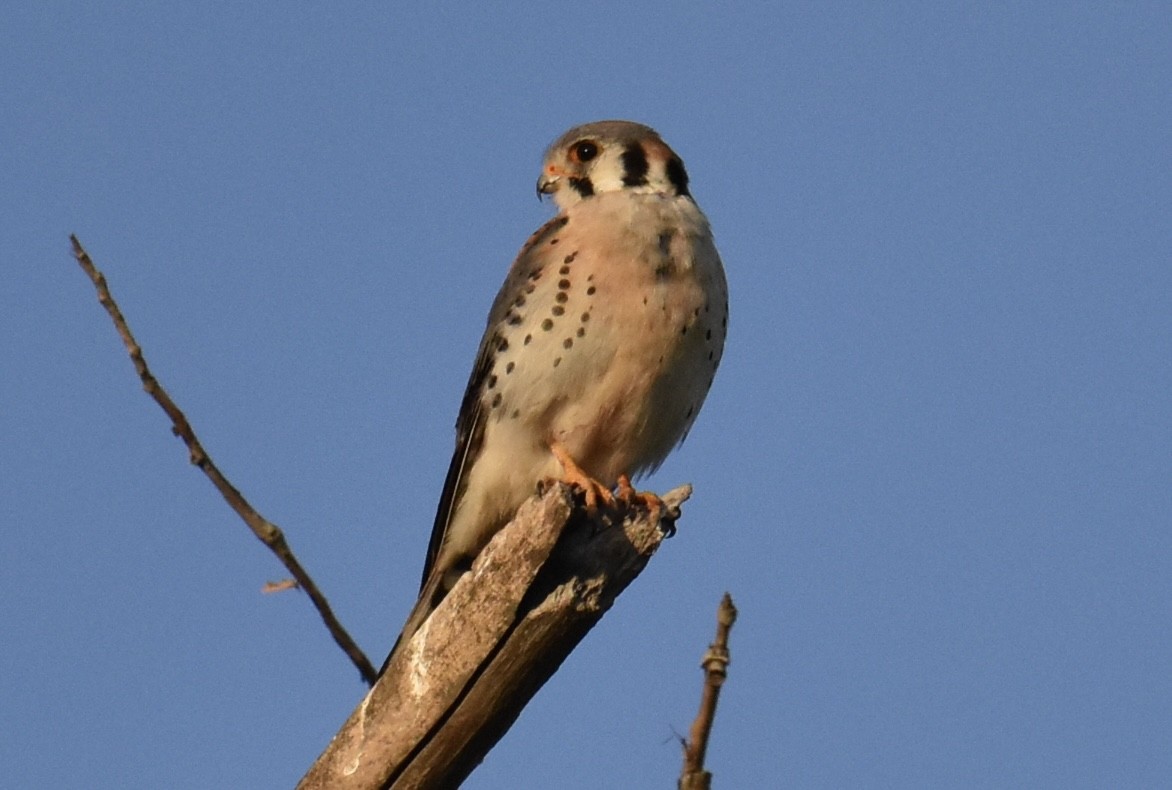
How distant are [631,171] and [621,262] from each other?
2.55 feet

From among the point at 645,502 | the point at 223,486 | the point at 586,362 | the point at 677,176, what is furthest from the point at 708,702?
the point at 677,176

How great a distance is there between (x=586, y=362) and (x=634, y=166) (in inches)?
43.2

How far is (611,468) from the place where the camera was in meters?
5.89

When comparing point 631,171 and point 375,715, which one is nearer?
point 375,715

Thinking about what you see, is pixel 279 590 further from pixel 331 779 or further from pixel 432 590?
pixel 432 590

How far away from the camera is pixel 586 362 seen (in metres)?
5.54

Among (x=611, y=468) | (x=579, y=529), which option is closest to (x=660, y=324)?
(x=611, y=468)

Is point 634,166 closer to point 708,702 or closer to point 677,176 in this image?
point 677,176

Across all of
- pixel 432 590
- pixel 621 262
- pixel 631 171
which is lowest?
pixel 432 590

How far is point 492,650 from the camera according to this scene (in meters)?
3.80

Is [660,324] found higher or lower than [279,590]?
higher

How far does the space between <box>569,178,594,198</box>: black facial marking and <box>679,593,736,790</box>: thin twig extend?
3682 millimetres

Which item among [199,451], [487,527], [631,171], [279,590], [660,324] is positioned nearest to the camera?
[199,451]

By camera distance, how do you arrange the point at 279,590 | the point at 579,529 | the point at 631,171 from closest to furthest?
the point at 279,590, the point at 579,529, the point at 631,171
